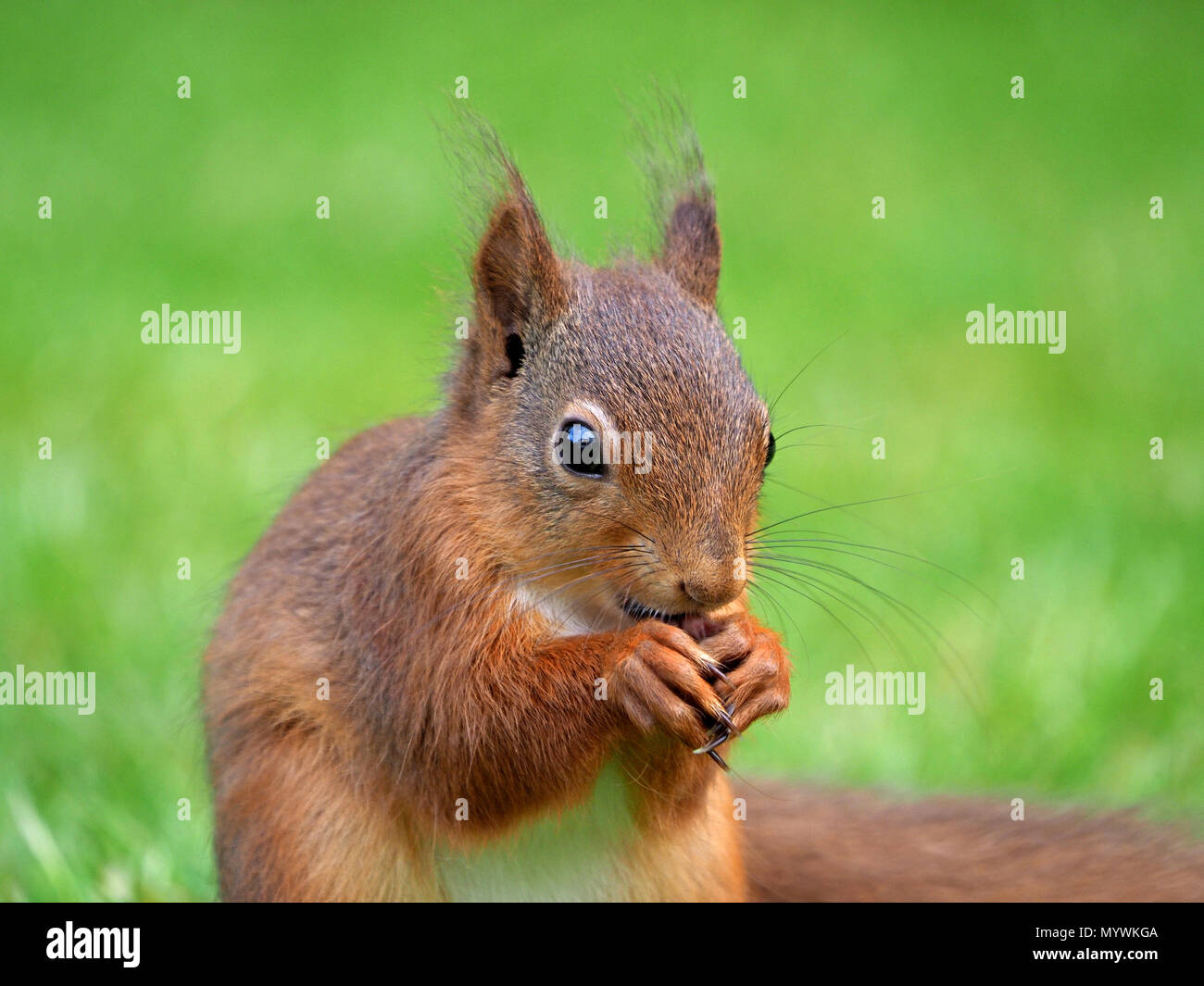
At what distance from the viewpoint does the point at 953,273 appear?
901 centimetres

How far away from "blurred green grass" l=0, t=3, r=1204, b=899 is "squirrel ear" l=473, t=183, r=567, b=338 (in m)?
0.26

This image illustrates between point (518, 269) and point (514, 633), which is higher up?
point (518, 269)

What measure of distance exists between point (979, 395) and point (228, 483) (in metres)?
3.73

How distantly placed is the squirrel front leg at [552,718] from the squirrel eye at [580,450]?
1.08 ft

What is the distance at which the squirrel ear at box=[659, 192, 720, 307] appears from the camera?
3682mm

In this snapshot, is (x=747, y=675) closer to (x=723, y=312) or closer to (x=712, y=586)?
(x=712, y=586)

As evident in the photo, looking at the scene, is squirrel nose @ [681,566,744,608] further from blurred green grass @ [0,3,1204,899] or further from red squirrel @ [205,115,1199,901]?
blurred green grass @ [0,3,1204,899]

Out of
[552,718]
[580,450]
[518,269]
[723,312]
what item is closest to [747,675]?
[552,718]

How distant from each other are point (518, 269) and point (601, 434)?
1.66 feet

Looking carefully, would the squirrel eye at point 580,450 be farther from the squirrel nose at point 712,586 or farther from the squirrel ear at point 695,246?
the squirrel ear at point 695,246

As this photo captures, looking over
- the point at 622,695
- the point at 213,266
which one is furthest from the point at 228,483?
the point at 622,695

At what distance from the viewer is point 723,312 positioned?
5.83 metres

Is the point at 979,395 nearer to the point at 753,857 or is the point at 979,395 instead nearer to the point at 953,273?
the point at 953,273

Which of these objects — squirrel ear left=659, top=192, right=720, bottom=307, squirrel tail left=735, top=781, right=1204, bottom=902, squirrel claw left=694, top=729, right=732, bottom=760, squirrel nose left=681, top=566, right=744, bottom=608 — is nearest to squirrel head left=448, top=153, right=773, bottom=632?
squirrel nose left=681, top=566, right=744, bottom=608
